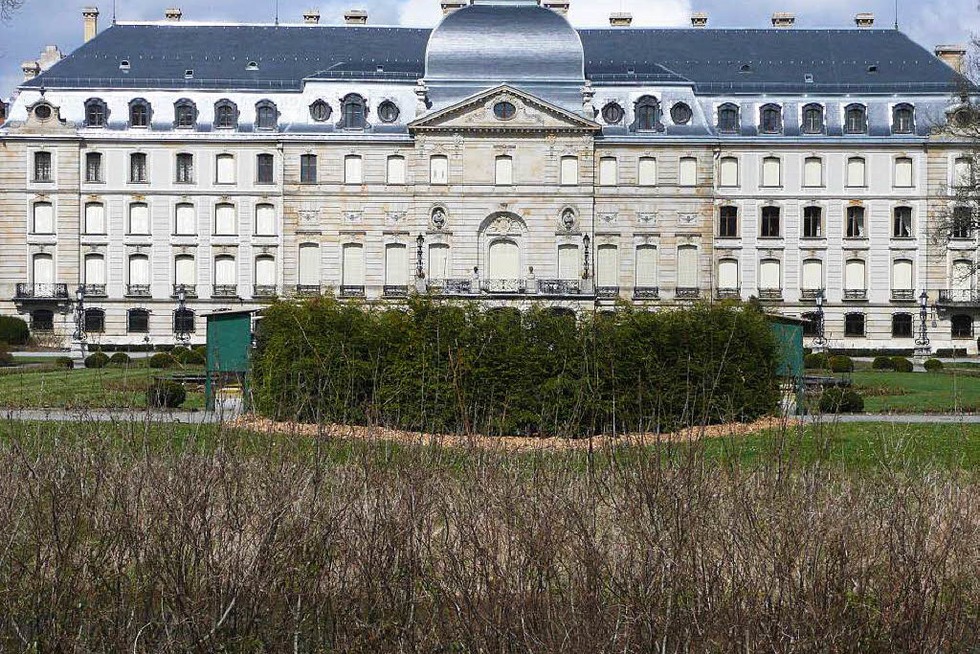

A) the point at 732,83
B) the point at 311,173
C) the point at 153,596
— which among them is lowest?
the point at 153,596

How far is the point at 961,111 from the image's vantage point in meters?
39.2

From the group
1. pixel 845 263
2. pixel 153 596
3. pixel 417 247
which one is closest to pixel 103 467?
pixel 153 596

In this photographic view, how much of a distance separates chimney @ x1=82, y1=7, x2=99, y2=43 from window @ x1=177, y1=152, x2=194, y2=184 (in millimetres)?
8999

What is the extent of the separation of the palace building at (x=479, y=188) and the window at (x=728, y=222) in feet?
0.55

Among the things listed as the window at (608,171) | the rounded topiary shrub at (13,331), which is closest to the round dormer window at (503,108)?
the window at (608,171)

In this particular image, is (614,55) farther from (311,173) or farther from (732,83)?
(311,173)

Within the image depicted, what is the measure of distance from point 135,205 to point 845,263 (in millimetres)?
27894

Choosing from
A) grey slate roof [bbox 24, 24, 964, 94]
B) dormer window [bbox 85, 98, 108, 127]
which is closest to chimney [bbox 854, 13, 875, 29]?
grey slate roof [bbox 24, 24, 964, 94]

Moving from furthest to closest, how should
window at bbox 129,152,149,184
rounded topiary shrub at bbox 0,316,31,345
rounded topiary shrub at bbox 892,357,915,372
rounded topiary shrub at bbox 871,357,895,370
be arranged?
window at bbox 129,152,149,184
rounded topiary shrub at bbox 0,316,31,345
rounded topiary shrub at bbox 871,357,895,370
rounded topiary shrub at bbox 892,357,915,372

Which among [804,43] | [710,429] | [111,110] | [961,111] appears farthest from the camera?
[804,43]

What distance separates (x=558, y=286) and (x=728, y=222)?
726 cm

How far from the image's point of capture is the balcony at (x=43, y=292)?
161ft

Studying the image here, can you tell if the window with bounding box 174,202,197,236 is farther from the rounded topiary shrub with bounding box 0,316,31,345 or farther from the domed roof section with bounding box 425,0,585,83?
the domed roof section with bounding box 425,0,585,83

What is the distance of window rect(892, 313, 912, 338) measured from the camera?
49672 mm
